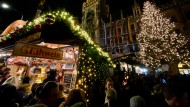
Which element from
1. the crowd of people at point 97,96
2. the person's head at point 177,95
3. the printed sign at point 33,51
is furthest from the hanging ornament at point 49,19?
the person's head at point 177,95

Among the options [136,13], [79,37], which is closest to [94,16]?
[136,13]

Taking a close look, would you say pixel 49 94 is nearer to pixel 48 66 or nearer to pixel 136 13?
pixel 48 66

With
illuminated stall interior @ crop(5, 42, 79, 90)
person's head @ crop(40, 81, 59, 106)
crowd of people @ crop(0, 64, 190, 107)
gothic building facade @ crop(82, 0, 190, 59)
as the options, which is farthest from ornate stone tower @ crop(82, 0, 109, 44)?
person's head @ crop(40, 81, 59, 106)

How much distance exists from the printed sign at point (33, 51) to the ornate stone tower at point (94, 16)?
121 ft

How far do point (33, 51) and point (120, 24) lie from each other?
3871cm

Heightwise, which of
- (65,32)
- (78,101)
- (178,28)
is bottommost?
(78,101)

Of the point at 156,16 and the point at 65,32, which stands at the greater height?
the point at 156,16

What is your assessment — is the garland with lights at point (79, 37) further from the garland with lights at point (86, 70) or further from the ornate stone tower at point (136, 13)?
the ornate stone tower at point (136, 13)

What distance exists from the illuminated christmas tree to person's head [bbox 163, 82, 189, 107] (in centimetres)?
2242

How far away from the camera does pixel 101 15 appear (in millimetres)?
45812

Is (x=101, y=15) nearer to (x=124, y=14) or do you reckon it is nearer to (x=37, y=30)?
(x=124, y=14)

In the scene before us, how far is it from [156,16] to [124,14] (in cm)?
2131

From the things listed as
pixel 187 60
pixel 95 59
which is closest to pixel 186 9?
pixel 187 60

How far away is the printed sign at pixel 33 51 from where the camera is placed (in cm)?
411
